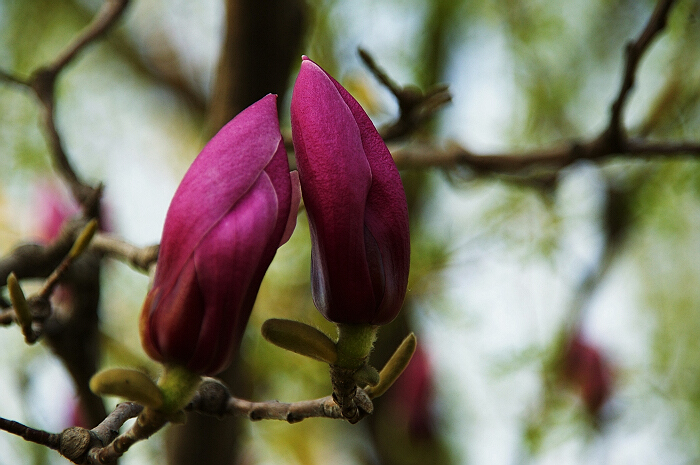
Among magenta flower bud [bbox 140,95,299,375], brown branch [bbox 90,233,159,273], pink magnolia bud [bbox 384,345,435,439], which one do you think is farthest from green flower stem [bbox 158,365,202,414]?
pink magnolia bud [bbox 384,345,435,439]

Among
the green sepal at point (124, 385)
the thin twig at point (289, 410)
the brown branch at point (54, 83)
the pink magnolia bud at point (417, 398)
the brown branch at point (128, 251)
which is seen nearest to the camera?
the green sepal at point (124, 385)

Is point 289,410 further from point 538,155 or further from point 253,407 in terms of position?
point 538,155

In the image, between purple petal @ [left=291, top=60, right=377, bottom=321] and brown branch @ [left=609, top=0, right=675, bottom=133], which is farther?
brown branch @ [left=609, top=0, right=675, bottom=133]

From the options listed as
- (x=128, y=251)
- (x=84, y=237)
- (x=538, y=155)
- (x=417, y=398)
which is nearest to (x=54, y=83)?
(x=128, y=251)

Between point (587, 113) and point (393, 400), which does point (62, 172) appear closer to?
point (393, 400)

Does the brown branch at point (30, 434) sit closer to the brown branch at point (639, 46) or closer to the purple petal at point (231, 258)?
the purple petal at point (231, 258)

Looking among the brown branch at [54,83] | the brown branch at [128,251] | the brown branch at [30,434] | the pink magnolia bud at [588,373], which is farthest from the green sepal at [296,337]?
the pink magnolia bud at [588,373]

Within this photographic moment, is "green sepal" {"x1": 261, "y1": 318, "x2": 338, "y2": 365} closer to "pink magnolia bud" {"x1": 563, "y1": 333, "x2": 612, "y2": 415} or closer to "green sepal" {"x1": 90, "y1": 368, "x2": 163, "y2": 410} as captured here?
"green sepal" {"x1": 90, "y1": 368, "x2": 163, "y2": 410}
